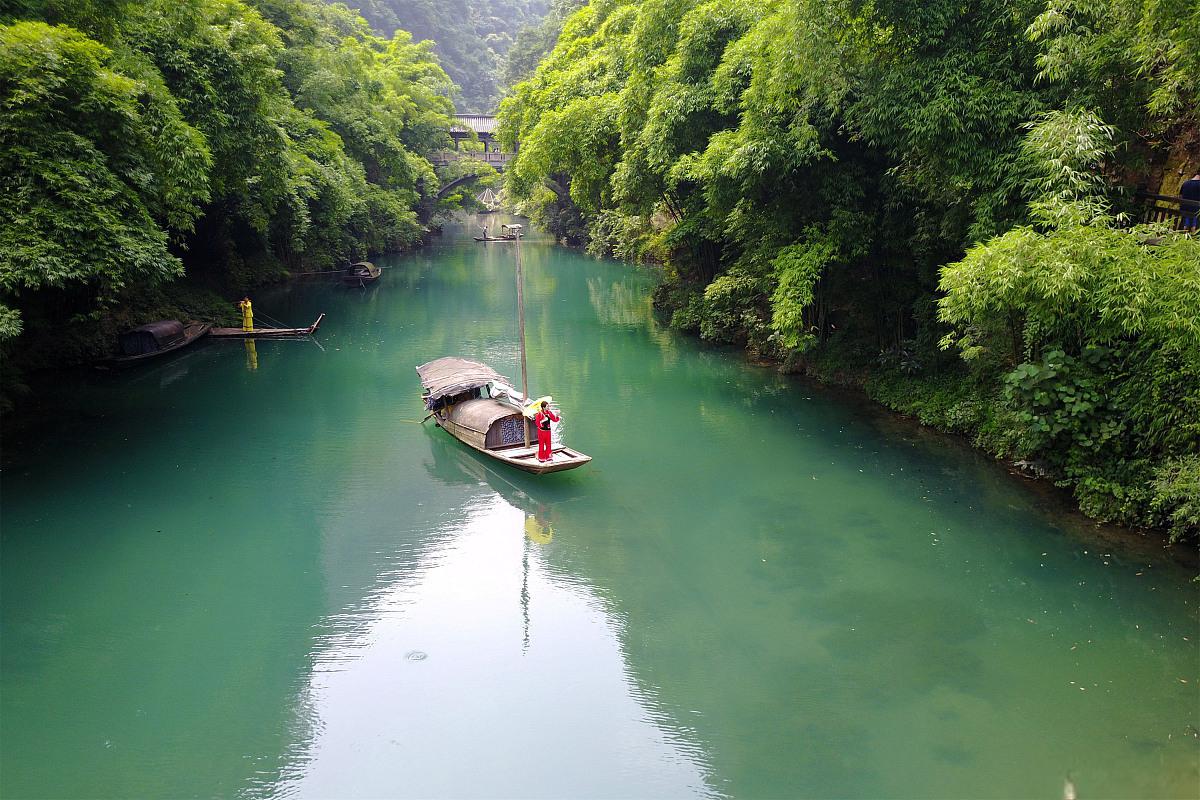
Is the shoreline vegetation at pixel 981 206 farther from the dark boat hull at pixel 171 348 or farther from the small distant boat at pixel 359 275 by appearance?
the small distant boat at pixel 359 275

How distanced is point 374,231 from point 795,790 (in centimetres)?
3246

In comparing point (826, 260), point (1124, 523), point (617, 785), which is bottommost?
point (617, 785)

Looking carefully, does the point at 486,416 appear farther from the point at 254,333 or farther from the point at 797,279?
the point at 254,333

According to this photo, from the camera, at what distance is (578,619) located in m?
7.88

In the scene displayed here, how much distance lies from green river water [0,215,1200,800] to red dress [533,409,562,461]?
57 cm

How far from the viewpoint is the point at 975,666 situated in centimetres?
685

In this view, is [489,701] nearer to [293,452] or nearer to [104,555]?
[104,555]

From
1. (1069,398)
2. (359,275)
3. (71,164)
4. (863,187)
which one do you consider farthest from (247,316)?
(1069,398)

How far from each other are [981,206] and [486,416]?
7026 mm

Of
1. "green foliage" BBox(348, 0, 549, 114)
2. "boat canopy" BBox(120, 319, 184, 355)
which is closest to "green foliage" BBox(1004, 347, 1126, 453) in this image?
"boat canopy" BBox(120, 319, 184, 355)

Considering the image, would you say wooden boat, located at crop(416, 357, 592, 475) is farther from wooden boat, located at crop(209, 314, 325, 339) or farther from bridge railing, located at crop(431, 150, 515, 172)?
bridge railing, located at crop(431, 150, 515, 172)

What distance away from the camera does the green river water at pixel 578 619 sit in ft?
19.3

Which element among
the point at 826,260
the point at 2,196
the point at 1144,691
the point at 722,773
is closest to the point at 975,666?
the point at 1144,691

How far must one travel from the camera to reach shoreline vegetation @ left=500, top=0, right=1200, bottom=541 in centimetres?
808
